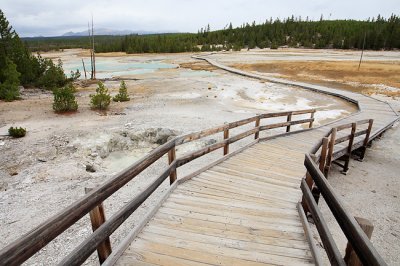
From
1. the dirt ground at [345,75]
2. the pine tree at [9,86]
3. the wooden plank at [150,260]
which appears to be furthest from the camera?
the dirt ground at [345,75]

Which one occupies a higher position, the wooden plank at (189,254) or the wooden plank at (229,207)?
the wooden plank at (189,254)

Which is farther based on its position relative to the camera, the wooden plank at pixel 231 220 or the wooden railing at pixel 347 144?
the wooden railing at pixel 347 144

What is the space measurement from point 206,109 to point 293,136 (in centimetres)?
873

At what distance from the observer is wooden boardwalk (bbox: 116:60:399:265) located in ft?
10.7

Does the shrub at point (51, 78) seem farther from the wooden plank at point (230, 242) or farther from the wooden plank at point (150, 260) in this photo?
the wooden plank at point (150, 260)

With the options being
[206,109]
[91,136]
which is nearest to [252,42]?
[206,109]

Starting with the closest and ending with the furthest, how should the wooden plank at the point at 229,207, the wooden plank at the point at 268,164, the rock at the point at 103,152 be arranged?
the wooden plank at the point at 229,207
the wooden plank at the point at 268,164
the rock at the point at 103,152

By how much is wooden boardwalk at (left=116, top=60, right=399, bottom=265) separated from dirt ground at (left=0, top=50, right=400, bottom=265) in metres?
2.16

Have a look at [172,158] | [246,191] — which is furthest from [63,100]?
[246,191]

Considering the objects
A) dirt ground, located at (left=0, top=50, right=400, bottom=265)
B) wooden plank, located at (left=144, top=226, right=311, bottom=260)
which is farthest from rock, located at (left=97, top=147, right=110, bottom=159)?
wooden plank, located at (left=144, top=226, right=311, bottom=260)

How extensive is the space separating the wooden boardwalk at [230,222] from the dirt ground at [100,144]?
216 cm

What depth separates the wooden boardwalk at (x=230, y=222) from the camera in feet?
10.7

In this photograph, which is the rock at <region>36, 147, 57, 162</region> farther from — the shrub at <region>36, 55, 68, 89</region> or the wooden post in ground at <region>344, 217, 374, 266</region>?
the shrub at <region>36, 55, 68, 89</region>

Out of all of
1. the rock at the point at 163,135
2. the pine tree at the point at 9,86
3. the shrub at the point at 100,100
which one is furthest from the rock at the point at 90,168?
the pine tree at the point at 9,86
